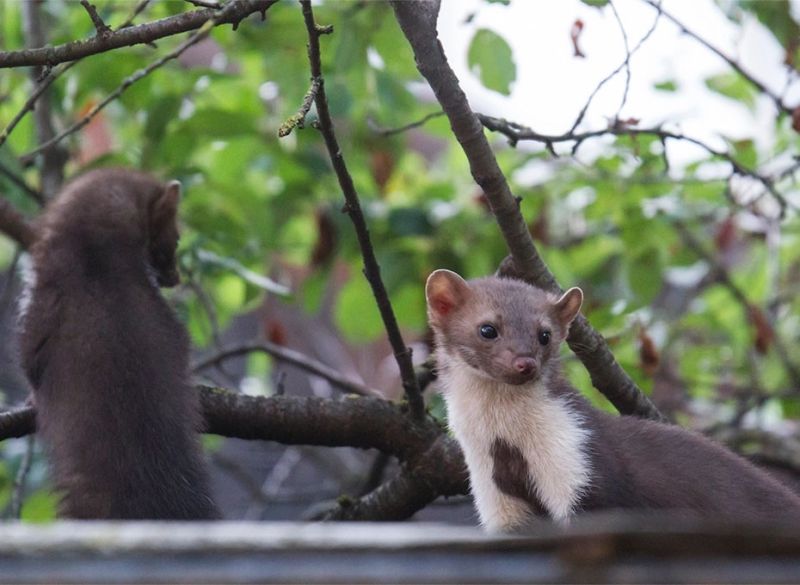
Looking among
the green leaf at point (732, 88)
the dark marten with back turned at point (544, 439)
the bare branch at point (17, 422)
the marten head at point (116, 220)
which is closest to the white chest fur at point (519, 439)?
the dark marten with back turned at point (544, 439)

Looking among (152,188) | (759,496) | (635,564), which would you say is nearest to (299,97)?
(152,188)

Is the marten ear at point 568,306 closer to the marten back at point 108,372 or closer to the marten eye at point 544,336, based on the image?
the marten eye at point 544,336

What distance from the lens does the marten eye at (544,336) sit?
4.20 meters

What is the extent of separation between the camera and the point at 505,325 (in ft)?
13.9

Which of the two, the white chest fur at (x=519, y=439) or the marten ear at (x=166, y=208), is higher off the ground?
the marten ear at (x=166, y=208)

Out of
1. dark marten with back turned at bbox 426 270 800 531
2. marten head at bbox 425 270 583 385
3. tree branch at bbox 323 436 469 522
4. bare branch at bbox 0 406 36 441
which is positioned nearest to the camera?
dark marten with back turned at bbox 426 270 800 531

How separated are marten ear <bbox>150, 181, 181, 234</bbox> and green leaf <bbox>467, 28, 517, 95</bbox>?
1.72 metres

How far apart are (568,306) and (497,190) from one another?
66 cm

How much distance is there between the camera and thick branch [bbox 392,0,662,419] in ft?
11.3

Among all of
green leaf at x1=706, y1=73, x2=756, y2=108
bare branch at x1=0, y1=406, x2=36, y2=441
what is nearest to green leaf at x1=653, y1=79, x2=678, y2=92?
green leaf at x1=706, y1=73, x2=756, y2=108

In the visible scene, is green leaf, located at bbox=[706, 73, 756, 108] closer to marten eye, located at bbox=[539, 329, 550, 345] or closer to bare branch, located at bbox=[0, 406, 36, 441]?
marten eye, located at bbox=[539, 329, 550, 345]

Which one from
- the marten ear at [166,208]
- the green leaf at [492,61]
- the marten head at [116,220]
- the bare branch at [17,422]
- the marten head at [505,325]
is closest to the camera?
the marten head at [505,325]

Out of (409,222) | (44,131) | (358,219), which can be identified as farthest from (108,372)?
(44,131)

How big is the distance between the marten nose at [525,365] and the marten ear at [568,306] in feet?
0.96
